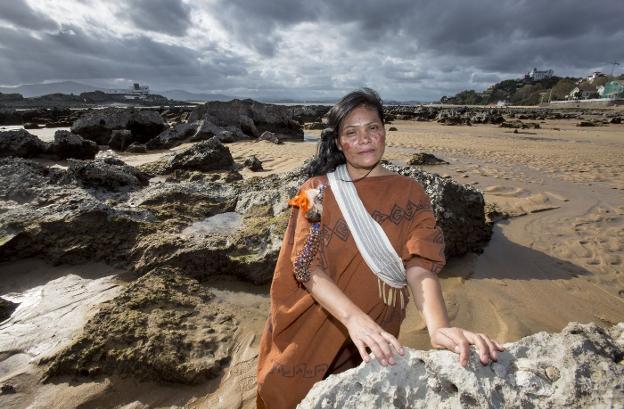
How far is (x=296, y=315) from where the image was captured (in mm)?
1619

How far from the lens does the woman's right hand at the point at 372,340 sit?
1.16m

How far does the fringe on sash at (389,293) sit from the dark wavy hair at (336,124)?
23.6 inches

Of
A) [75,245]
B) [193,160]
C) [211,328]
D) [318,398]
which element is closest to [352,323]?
[318,398]

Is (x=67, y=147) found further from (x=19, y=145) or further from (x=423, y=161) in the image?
(x=423, y=161)

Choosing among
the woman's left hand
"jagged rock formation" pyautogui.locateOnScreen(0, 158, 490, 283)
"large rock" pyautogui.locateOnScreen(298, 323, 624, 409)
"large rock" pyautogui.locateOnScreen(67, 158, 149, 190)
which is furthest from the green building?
the woman's left hand

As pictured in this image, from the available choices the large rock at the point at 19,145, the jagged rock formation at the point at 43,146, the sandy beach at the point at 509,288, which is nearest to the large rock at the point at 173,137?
the jagged rock formation at the point at 43,146

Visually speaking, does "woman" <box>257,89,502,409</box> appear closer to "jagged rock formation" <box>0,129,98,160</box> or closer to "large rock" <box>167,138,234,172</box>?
"large rock" <box>167,138,234,172</box>

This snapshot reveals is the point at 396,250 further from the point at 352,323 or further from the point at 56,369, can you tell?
the point at 56,369

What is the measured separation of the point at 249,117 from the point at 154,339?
14584 millimetres

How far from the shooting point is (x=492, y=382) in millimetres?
1065

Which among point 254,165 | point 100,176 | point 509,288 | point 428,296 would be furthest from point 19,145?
point 428,296

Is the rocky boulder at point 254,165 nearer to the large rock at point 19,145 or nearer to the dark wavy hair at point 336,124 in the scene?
the large rock at point 19,145

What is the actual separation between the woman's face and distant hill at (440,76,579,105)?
298ft

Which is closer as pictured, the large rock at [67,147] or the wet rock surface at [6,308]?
the wet rock surface at [6,308]
